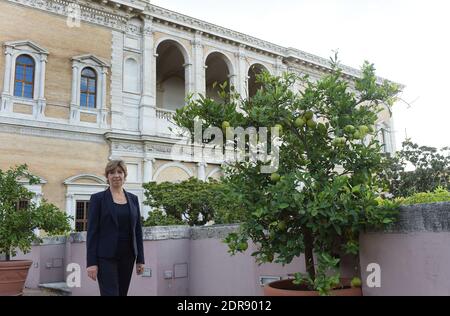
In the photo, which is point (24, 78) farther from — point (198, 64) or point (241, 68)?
point (241, 68)

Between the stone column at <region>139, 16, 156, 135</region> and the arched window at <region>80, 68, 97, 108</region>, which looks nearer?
the arched window at <region>80, 68, 97, 108</region>

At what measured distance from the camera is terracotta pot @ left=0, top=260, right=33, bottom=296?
23.5 feet

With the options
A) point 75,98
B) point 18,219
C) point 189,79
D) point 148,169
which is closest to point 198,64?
point 189,79

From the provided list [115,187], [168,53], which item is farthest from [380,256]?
[168,53]

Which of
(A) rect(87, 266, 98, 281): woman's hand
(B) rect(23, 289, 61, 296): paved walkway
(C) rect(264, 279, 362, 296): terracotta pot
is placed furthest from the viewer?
(B) rect(23, 289, 61, 296): paved walkway

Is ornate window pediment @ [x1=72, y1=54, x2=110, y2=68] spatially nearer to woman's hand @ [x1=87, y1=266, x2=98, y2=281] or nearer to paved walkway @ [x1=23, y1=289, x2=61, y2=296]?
paved walkway @ [x1=23, y1=289, x2=61, y2=296]

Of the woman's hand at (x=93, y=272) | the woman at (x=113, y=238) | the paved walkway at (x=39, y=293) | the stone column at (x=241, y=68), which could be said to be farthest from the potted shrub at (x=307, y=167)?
the stone column at (x=241, y=68)

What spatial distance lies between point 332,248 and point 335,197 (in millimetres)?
695

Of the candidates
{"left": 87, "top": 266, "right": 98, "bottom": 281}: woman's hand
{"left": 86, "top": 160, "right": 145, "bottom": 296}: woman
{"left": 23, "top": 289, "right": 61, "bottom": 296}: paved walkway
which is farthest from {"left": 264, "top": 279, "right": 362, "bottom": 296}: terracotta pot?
{"left": 23, "top": 289, "right": 61, "bottom": 296}: paved walkway

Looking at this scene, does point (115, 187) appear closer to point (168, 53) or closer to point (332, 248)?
point (332, 248)

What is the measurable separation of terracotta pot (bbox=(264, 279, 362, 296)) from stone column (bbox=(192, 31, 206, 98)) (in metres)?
17.8

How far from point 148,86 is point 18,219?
513 inches

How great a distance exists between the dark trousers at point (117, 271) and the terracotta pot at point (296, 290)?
4.48 ft

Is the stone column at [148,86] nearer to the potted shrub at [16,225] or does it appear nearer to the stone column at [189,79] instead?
the stone column at [189,79]
